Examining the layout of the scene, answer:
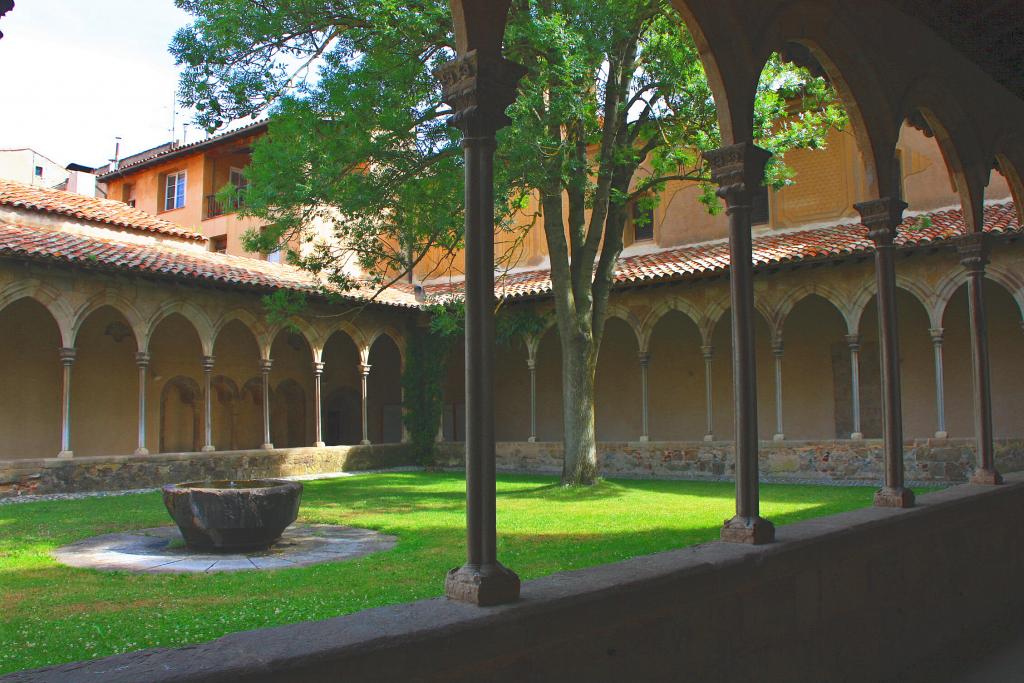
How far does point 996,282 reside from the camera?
14750 mm

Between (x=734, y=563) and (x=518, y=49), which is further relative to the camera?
(x=518, y=49)

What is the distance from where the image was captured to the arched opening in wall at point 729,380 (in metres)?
18.6

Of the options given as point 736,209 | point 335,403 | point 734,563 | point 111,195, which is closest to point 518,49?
point 736,209

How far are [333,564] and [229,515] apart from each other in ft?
3.56

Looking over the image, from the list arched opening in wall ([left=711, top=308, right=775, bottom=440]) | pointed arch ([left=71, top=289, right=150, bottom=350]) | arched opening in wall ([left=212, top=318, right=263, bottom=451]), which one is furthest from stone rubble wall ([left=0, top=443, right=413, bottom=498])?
arched opening in wall ([left=711, top=308, right=775, bottom=440])

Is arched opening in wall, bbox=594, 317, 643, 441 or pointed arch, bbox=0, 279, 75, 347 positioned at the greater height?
pointed arch, bbox=0, 279, 75, 347

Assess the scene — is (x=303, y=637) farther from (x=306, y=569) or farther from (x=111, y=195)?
(x=111, y=195)

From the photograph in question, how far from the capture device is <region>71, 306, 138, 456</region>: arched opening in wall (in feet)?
56.6

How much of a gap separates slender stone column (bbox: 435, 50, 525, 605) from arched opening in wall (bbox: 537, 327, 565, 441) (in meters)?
18.2

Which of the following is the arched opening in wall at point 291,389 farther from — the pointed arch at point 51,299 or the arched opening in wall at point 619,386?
the arched opening in wall at point 619,386

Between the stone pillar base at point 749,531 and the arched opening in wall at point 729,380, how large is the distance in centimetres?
1426

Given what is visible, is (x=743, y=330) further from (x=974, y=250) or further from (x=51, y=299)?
(x=51, y=299)

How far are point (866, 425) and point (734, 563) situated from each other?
1551 cm

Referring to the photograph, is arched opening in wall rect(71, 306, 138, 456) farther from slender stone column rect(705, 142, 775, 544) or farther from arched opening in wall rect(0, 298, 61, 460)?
slender stone column rect(705, 142, 775, 544)
